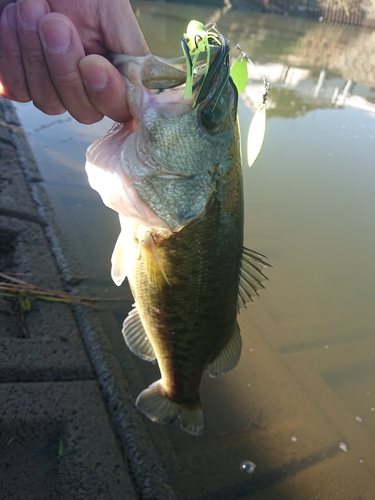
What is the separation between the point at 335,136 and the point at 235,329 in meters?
5.14

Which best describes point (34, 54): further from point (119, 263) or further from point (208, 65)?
point (119, 263)

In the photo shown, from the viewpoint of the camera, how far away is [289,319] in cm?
307

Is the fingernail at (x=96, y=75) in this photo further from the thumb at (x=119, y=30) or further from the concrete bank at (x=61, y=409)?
the concrete bank at (x=61, y=409)

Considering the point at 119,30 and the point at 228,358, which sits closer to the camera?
the point at 119,30

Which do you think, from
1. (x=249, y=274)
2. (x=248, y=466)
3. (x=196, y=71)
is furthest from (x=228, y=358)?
(x=196, y=71)

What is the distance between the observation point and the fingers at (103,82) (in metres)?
1.11

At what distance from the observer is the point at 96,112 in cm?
128

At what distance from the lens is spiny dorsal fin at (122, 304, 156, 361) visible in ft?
5.68

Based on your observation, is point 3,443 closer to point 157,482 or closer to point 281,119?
point 157,482

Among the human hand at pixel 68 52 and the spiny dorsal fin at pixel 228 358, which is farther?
the spiny dorsal fin at pixel 228 358

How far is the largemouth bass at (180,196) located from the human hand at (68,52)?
8 cm

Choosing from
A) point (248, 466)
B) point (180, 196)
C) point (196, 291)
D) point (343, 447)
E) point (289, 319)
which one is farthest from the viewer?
point (289, 319)

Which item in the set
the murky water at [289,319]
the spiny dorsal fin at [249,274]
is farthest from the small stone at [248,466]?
the spiny dorsal fin at [249,274]

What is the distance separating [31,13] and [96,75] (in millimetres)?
265
